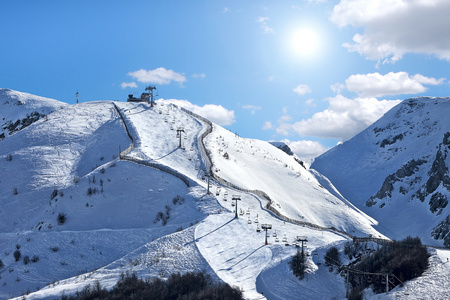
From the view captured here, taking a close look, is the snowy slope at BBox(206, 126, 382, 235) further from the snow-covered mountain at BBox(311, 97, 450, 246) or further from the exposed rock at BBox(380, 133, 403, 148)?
the exposed rock at BBox(380, 133, 403, 148)

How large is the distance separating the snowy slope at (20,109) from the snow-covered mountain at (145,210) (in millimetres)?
20323

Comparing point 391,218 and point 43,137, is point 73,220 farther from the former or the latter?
point 391,218

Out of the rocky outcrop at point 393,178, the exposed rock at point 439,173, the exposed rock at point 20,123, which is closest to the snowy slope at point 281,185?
the exposed rock at point 439,173

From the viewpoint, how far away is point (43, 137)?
77250mm

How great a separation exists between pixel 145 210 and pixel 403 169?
345 feet

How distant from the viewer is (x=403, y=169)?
13612 centimetres

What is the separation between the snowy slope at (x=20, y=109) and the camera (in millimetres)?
106562

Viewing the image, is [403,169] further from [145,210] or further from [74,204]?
[74,204]

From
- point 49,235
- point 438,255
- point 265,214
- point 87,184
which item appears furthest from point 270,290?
point 87,184

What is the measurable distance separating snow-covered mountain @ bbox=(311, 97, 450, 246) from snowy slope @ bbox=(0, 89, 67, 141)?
88.7 meters

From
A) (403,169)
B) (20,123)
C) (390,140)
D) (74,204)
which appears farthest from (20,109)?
(390,140)

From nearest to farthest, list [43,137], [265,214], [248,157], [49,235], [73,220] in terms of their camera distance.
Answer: [49,235] → [73,220] → [265,214] → [43,137] → [248,157]

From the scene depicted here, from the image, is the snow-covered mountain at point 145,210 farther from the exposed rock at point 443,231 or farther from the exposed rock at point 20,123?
the exposed rock at point 443,231

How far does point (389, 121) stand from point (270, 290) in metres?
164
